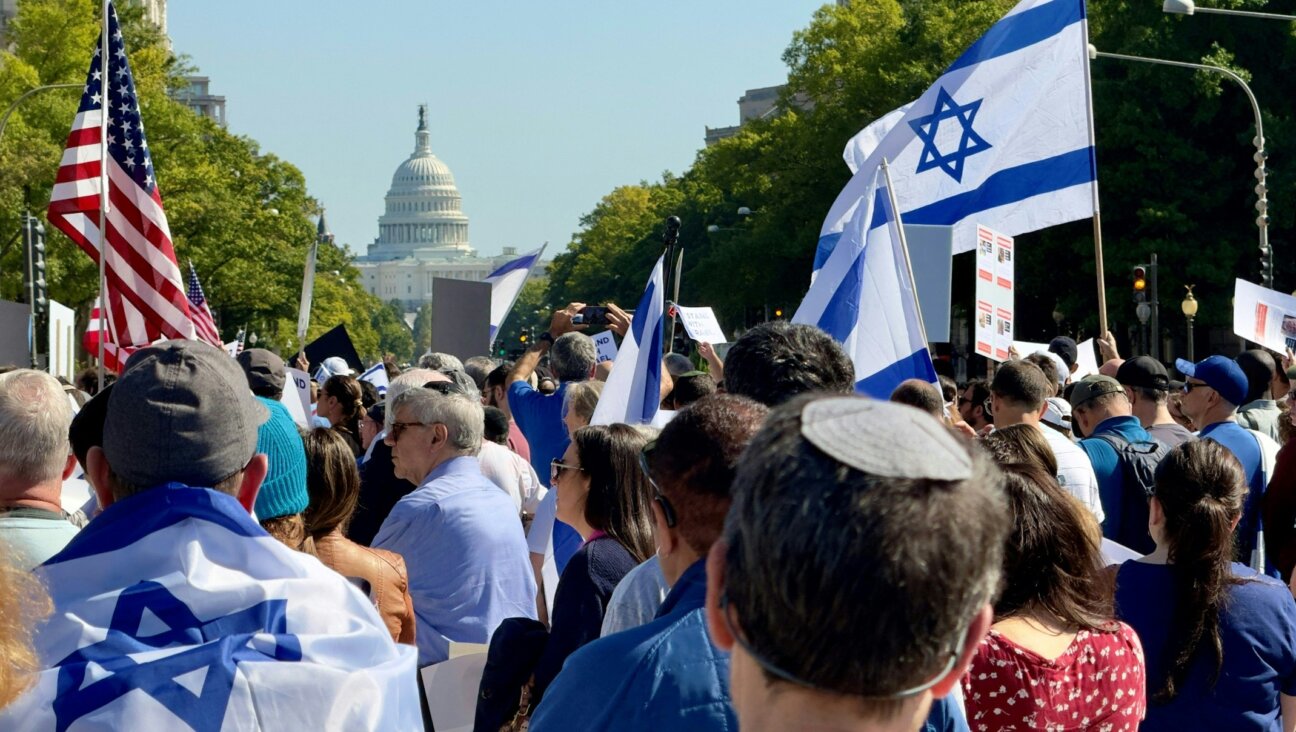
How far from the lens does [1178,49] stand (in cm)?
3584

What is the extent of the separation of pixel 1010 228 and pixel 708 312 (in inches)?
193

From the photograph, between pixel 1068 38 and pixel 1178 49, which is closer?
pixel 1068 38

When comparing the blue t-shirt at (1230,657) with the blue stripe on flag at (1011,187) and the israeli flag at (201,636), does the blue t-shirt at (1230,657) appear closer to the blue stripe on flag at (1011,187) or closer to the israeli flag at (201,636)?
the israeli flag at (201,636)

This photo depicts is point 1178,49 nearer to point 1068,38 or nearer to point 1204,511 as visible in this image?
point 1068,38

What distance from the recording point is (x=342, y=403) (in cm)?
868

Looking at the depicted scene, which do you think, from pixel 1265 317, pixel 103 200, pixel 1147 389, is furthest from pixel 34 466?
pixel 1265 317

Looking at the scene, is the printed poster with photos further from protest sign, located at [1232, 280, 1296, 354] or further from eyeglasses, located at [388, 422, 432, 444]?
eyeglasses, located at [388, 422, 432, 444]

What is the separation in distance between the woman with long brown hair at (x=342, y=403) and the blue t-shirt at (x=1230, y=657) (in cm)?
498

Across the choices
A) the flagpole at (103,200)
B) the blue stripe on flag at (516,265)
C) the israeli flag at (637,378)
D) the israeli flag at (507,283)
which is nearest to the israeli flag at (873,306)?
the israeli flag at (637,378)

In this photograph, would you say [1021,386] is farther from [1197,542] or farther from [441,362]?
[441,362]

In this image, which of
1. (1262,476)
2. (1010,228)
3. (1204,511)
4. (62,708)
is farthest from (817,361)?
(1010,228)

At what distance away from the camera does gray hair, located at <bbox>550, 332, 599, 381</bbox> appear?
28.8ft

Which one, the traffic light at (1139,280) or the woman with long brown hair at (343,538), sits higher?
the woman with long brown hair at (343,538)

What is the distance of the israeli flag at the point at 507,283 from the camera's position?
15.2 meters
